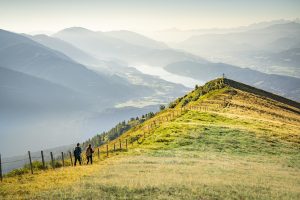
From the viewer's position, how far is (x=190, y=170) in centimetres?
3228

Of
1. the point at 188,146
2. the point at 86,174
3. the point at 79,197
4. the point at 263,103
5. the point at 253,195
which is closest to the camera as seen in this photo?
the point at 79,197

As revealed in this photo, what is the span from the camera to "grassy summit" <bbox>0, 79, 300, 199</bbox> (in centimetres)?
2358

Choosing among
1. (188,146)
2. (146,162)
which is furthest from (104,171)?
(188,146)

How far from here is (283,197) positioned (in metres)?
23.4

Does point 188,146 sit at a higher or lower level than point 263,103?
lower

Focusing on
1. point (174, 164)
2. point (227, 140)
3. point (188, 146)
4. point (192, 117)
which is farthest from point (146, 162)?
point (192, 117)

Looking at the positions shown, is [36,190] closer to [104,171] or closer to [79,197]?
[79,197]

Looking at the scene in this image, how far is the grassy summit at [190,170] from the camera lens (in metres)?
23.6

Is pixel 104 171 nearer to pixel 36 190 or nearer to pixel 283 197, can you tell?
pixel 36 190

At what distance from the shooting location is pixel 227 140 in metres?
52.5

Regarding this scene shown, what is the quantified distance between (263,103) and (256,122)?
123 ft

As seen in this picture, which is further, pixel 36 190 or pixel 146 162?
pixel 146 162

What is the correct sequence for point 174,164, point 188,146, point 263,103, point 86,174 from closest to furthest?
point 86,174 → point 174,164 → point 188,146 → point 263,103

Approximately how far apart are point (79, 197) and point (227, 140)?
34.5m
